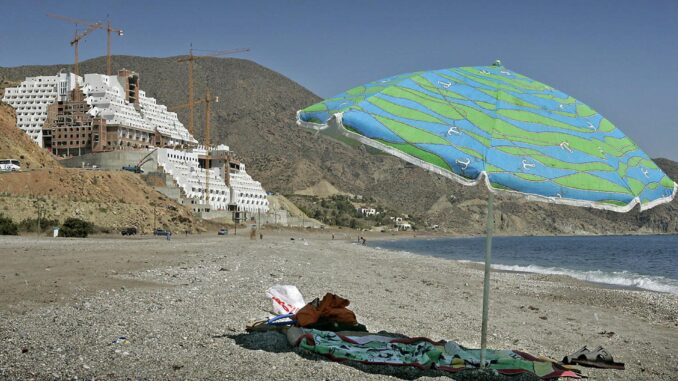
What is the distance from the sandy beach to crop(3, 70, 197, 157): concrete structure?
2326 inches

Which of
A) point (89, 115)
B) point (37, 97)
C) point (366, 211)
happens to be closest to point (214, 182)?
point (89, 115)

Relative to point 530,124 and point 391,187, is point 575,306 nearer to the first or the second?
point 530,124

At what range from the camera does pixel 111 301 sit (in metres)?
9.20

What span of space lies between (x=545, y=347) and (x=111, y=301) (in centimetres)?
649

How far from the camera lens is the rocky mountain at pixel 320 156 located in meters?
163

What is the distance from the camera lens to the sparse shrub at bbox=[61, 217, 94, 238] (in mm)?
37812

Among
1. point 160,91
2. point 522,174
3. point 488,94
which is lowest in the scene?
point 522,174

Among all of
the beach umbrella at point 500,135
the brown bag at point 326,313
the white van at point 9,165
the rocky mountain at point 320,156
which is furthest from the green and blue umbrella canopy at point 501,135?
the rocky mountain at point 320,156

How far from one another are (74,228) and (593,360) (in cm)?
3731

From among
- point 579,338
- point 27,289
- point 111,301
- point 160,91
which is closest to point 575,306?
point 579,338

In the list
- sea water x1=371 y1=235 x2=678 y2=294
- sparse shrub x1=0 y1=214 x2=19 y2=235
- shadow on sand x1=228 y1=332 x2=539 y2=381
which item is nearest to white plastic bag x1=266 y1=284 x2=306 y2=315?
shadow on sand x1=228 y1=332 x2=539 y2=381

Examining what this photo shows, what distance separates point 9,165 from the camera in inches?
1891

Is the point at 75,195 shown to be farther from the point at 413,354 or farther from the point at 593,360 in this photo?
the point at 593,360

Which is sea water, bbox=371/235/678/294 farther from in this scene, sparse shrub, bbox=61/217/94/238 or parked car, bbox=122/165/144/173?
parked car, bbox=122/165/144/173
